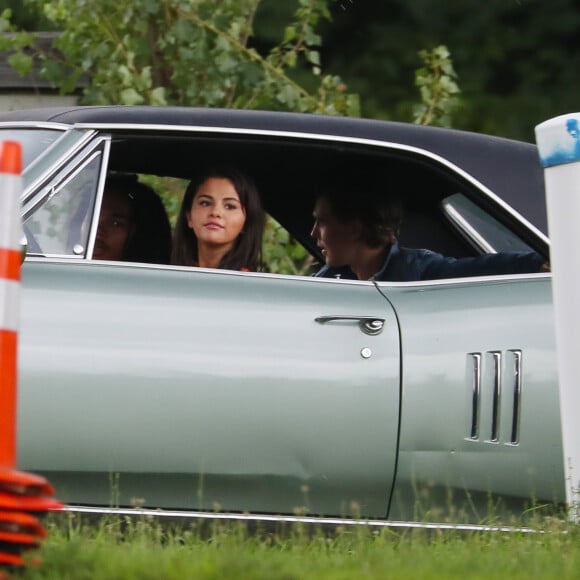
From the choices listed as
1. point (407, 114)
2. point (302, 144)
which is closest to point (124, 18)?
point (407, 114)

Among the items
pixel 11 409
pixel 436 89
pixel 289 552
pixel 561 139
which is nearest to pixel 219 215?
pixel 561 139

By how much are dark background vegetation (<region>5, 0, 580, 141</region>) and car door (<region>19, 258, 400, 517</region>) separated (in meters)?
3.31

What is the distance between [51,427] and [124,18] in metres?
4.65

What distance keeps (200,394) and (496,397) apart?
0.83m

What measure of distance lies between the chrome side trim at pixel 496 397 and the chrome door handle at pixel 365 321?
324 millimetres

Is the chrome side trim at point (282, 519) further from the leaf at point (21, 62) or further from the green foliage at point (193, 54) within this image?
the leaf at point (21, 62)

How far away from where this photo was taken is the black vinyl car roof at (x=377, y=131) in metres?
4.34

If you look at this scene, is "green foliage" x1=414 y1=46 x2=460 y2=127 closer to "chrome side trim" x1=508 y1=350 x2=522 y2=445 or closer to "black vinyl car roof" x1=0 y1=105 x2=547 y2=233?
"black vinyl car roof" x1=0 y1=105 x2=547 y2=233

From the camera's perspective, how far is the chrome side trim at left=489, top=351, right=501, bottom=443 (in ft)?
13.5

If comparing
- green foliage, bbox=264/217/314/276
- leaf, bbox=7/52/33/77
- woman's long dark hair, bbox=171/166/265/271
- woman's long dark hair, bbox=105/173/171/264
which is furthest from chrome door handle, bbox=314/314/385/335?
leaf, bbox=7/52/33/77

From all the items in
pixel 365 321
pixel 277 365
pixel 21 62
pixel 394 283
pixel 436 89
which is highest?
pixel 21 62

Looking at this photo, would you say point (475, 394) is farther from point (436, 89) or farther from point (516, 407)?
point (436, 89)

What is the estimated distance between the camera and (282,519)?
3.97 meters

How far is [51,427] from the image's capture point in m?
3.92
